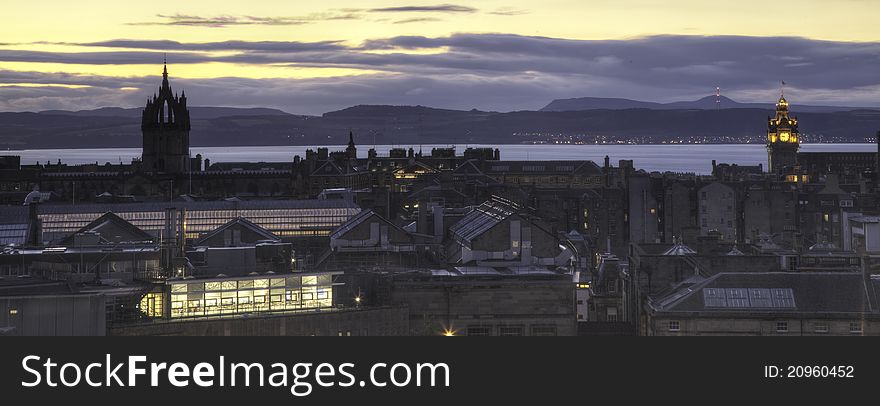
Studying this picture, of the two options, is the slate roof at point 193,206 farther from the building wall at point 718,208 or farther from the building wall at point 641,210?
the building wall at point 718,208

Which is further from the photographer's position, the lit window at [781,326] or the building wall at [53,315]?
the lit window at [781,326]

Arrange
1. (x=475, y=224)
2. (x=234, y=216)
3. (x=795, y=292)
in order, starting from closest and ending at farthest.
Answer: (x=795, y=292)
(x=475, y=224)
(x=234, y=216)

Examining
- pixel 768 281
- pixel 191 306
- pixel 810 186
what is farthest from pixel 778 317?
pixel 810 186

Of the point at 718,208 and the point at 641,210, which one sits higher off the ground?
the point at 718,208

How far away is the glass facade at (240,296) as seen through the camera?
47250mm

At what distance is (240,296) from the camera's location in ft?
158

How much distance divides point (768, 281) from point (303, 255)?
1120 inches

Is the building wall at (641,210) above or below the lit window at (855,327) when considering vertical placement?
above

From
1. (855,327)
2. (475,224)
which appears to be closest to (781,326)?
(855,327)

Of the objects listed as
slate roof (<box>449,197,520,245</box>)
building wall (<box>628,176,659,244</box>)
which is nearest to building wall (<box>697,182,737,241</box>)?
building wall (<box>628,176,659,244</box>)

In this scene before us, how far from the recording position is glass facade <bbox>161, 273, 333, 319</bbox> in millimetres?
47250

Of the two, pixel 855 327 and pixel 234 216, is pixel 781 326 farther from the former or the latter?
pixel 234 216

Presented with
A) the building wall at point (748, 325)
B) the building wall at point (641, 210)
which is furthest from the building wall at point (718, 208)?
the building wall at point (748, 325)

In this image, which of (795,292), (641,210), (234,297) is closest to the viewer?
(234,297)
